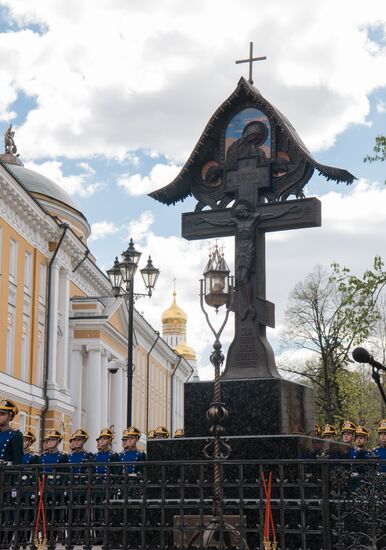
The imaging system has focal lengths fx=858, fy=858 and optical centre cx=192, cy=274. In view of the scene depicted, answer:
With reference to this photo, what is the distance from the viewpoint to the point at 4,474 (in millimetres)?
7680

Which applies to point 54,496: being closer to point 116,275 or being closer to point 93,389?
point 116,275

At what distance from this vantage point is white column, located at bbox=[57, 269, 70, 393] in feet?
129

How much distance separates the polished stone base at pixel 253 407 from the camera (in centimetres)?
969

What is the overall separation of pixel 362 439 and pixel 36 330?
1017 inches

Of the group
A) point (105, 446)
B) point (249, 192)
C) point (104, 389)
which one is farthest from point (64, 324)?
point (249, 192)

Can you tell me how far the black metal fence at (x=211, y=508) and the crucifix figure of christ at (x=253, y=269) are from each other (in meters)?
1.64

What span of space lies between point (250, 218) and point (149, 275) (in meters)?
8.91

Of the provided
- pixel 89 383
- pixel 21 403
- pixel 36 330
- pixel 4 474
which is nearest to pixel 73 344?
pixel 89 383

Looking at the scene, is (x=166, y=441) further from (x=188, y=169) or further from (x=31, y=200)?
(x=31, y=200)

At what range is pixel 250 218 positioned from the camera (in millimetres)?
10750

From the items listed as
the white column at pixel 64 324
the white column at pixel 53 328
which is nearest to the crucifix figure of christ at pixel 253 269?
the white column at pixel 53 328

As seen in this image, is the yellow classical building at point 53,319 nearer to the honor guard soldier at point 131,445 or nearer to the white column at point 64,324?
the white column at point 64,324

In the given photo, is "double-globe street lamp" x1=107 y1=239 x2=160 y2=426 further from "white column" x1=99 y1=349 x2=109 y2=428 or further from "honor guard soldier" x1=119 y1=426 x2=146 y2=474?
"white column" x1=99 y1=349 x2=109 y2=428

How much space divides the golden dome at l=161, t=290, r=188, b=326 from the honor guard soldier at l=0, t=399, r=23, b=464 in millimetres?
115565
